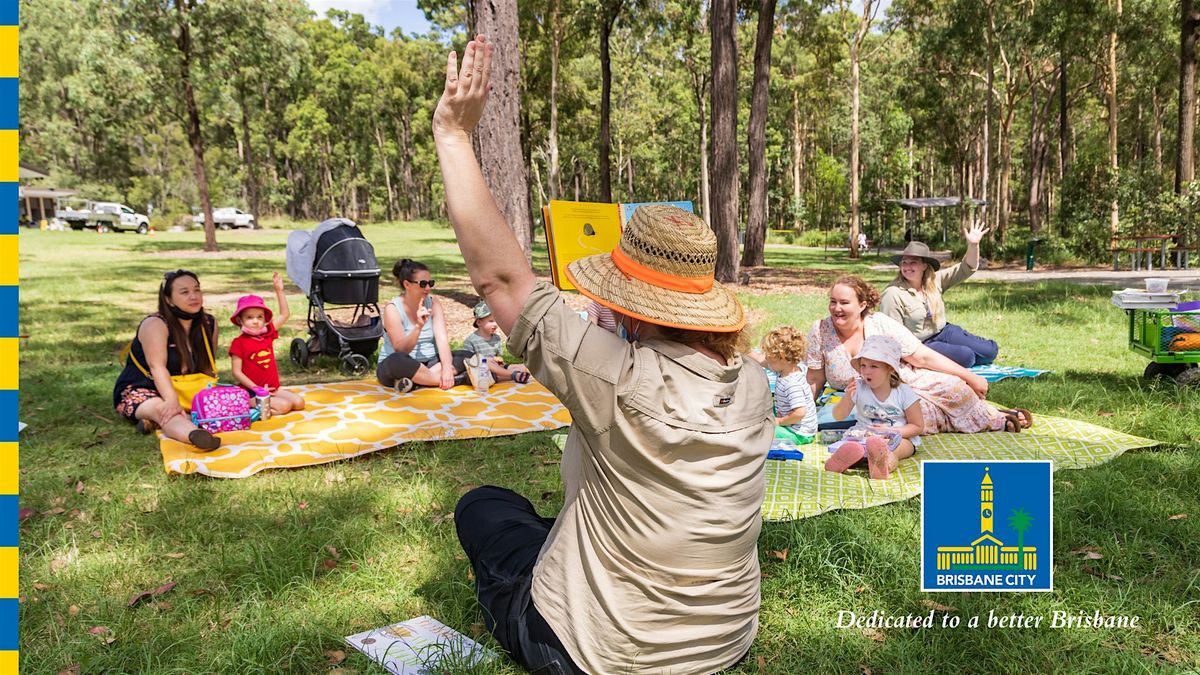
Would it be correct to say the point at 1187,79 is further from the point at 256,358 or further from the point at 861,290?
the point at 256,358

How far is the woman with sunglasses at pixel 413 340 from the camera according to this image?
281 inches

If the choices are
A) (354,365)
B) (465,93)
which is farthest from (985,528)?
Answer: (354,365)

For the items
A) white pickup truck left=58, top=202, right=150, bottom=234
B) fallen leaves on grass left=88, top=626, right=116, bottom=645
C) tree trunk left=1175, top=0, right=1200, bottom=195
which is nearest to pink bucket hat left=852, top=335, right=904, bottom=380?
fallen leaves on grass left=88, top=626, right=116, bottom=645

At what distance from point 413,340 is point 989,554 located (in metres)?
5.08

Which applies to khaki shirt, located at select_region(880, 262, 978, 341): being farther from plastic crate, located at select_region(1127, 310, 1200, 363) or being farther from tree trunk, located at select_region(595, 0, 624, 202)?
tree trunk, located at select_region(595, 0, 624, 202)

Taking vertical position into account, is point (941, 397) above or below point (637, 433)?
below

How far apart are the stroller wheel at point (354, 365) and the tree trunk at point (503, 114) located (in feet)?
10.8

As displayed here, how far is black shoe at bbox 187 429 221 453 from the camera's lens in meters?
5.30

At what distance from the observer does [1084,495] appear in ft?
14.4

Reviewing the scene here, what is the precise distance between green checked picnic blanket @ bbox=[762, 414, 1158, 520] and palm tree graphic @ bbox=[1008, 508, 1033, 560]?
75cm

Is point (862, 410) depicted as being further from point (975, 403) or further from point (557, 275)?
point (557, 275)

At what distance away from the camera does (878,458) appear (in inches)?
190

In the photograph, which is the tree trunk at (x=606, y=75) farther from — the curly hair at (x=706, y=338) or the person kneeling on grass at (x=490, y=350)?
the curly hair at (x=706, y=338)

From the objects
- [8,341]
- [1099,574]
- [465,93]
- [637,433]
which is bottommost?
[1099,574]
